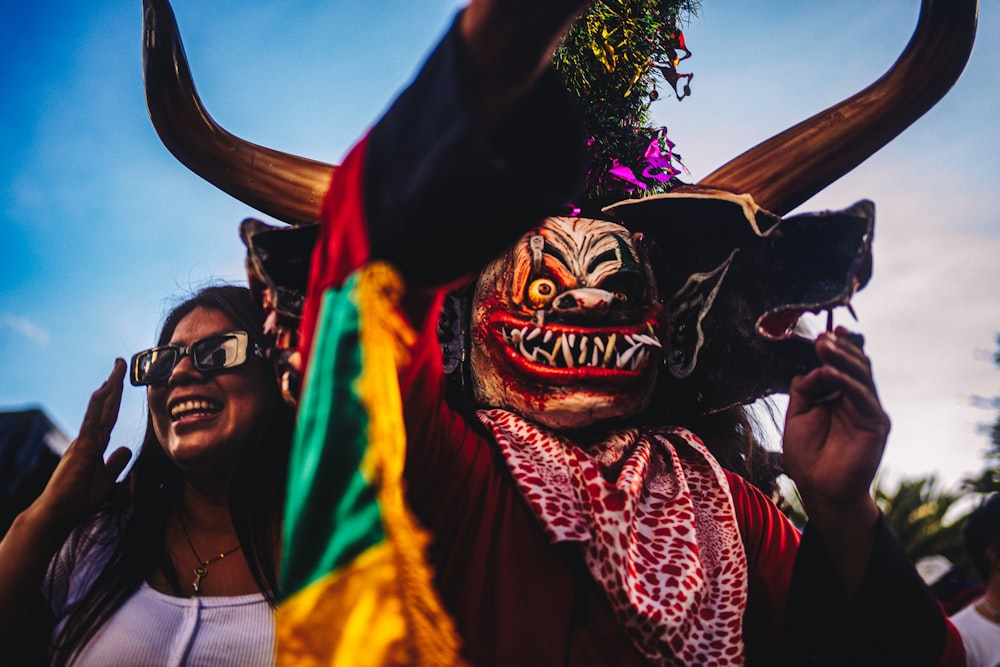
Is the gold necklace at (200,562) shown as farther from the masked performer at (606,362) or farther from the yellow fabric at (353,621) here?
the yellow fabric at (353,621)

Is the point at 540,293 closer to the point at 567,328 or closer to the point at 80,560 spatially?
the point at 567,328

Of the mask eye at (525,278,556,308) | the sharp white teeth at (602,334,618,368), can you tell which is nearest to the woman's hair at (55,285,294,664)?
the mask eye at (525,278,556,308)

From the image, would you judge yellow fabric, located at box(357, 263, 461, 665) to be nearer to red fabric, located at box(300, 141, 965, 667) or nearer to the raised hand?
red fabric, located at box(300, 141, 965, 667)

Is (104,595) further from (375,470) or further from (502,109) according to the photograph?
(502,109)

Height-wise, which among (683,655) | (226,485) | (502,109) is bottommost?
(683,655)

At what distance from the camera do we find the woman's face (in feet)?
6.73

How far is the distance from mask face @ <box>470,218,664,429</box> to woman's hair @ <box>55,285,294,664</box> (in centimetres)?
60

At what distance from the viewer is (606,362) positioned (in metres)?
1.72

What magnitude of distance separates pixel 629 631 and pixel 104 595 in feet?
4.51

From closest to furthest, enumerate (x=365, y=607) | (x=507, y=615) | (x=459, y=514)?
1. (x=365, y=607)
2. (x=507, y=615)
3. (x=459, y=514)

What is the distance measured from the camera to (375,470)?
99 cm

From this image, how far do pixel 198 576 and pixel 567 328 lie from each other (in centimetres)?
123

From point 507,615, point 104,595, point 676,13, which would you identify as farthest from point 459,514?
point 676,13

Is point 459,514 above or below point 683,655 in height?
above
